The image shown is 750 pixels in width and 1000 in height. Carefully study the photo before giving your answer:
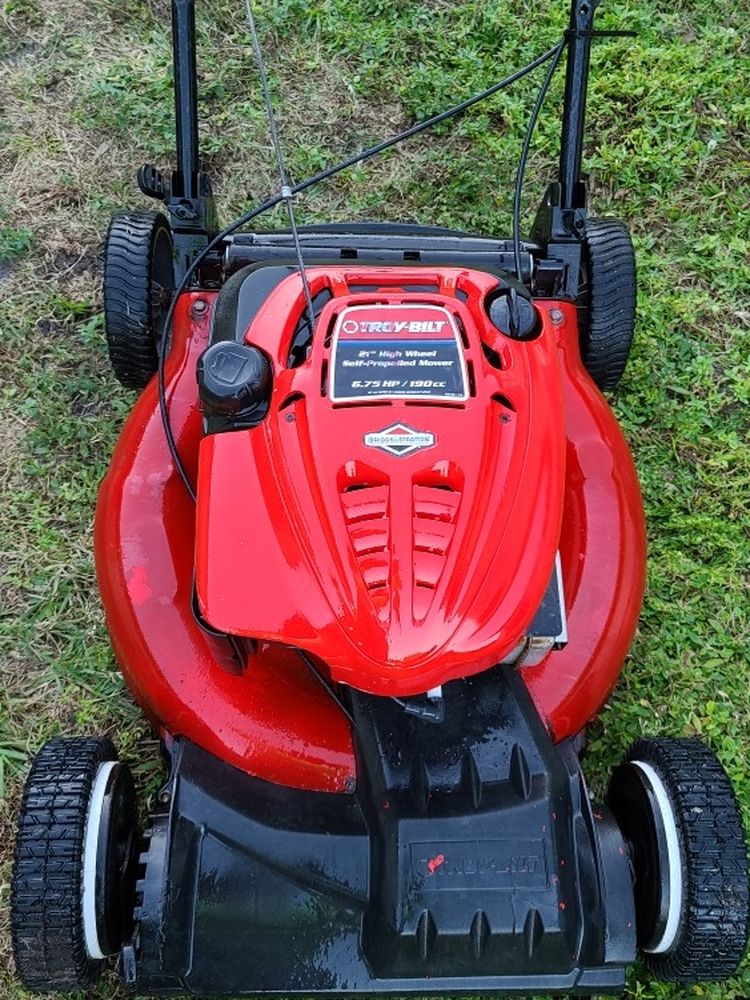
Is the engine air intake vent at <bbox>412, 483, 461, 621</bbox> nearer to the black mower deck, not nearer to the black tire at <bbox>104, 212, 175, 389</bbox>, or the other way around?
the black mower deck

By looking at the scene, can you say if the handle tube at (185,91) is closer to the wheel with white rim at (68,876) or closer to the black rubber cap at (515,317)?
the black rubber cap at (515,317)

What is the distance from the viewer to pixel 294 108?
9.70 feet

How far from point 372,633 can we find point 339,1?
2370 millimetres

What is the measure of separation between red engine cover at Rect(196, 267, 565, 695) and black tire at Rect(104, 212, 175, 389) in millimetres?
630

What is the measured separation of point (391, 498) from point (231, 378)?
0.31 metres

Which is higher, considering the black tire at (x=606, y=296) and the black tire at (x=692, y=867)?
the black tire at (x=606, y=296)

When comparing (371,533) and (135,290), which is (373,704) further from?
(135,290)

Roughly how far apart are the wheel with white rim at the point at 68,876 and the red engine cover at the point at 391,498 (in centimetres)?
46

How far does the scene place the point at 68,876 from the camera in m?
1.58

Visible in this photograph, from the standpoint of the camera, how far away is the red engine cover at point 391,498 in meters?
1.38

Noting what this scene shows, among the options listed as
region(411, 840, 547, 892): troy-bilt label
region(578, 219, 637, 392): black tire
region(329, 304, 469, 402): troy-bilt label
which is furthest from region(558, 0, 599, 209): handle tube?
region(411, 840, 547, 892): troy-bilt label

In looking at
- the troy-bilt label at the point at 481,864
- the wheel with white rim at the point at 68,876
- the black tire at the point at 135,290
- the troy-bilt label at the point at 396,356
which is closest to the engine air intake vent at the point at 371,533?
the troy-bilt label at the point at 396,356

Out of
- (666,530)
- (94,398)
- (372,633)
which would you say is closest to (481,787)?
(372,633)

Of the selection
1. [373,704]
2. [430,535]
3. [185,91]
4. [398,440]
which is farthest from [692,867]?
[185,91]
